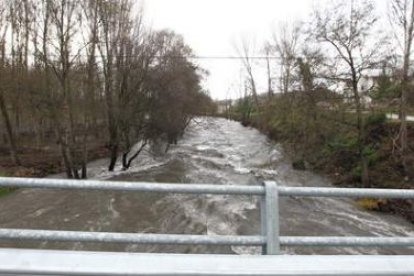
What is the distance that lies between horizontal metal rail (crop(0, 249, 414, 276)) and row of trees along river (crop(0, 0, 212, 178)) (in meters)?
17.8

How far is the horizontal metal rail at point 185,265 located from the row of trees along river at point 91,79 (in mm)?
17817

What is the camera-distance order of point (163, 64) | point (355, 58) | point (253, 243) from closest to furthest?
point (253, 243)
point (355, 58)
point (163, 64)

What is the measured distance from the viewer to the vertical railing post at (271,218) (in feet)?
7.31

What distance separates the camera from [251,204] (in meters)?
13.1

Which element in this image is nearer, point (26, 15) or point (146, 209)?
point (146, 209)

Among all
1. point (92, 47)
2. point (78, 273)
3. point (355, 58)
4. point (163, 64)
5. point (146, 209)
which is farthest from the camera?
point (163, 64)

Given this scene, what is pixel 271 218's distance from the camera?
225cm

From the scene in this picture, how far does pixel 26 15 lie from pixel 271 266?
21.2 m

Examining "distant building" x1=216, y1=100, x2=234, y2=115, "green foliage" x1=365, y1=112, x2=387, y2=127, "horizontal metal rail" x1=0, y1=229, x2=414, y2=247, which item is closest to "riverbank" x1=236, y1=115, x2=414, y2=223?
"green foliage" x1=365, y1=112, x2=387, y2=127

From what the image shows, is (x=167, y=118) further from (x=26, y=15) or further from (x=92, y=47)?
(x=26, y=15)

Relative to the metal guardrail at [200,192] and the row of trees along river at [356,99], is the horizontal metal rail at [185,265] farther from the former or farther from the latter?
the row of trees along river at [356,99]

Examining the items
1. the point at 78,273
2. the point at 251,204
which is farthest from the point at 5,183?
the point at 251,204

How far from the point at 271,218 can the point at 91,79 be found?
18.9 metres

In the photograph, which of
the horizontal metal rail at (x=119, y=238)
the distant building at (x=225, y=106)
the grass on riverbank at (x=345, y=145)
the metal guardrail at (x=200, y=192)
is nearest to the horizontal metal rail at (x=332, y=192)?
the metal guardrail at (x=200, y=192)
